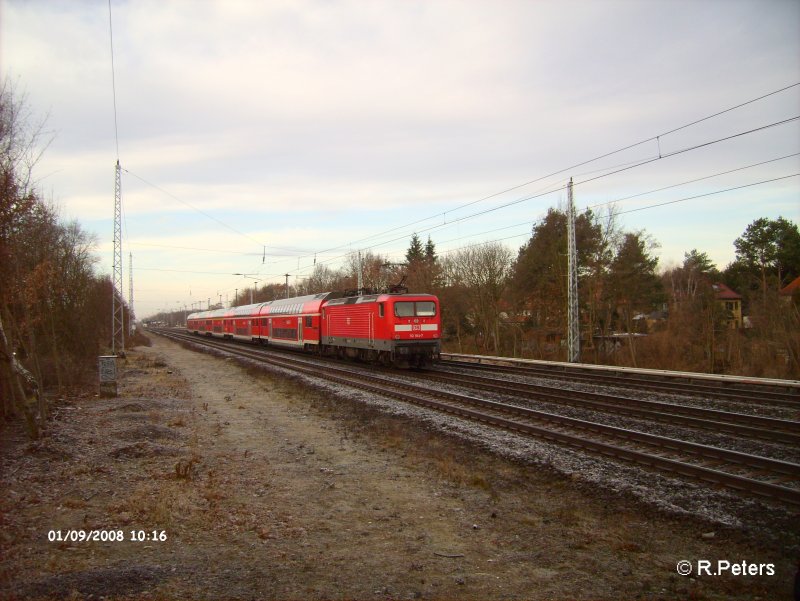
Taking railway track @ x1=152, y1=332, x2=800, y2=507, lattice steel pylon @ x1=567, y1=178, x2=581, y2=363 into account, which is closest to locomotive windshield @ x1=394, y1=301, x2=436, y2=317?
lattice steel pylon @ x1=567, y1=178, x2=581, y2=363

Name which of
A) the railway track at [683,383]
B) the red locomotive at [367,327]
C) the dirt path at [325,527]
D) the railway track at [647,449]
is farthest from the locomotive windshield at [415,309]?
the dirt path at [325,527]

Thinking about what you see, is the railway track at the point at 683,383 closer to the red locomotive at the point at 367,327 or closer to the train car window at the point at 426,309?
the red locomotive at the point at 367,327

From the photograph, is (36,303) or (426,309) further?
(426,309)

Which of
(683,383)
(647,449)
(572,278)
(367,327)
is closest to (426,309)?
(367,327)

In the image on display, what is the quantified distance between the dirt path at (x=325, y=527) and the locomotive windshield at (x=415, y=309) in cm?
1108

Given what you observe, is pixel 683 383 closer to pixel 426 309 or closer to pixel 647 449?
pixel 647 449

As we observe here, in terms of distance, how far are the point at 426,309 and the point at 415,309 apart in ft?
1.77

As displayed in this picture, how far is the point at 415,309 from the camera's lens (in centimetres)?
2125

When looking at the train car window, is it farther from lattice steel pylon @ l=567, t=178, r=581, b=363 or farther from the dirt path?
the dirt path

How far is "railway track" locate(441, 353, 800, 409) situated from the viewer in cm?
1346

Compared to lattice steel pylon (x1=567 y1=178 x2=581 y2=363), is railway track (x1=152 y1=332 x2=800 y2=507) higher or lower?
lower

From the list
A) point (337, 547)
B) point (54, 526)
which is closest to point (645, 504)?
point (337, 547)

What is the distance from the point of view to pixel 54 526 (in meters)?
5.55

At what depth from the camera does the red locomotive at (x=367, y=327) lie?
21.0 meters
